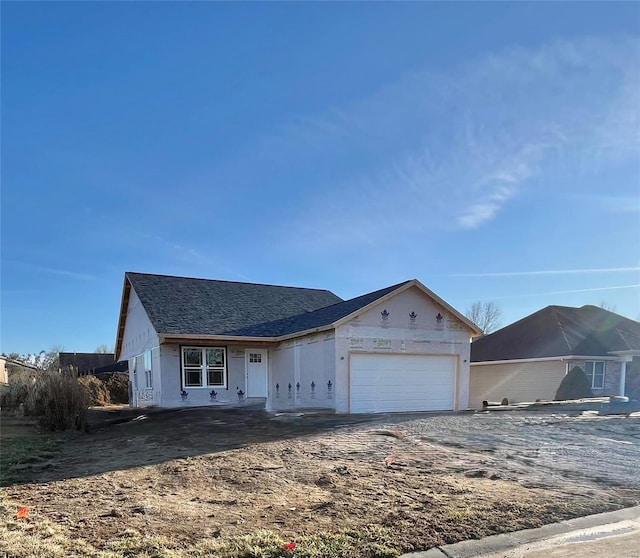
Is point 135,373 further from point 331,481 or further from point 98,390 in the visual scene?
point 331,481

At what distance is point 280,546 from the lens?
143 inches

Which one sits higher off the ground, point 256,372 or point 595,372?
point 256,372

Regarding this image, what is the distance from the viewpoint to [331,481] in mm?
5762

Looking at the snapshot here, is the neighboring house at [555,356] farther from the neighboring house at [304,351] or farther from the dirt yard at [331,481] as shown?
the dirt yard at [331,481]

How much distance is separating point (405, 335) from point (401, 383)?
1754 mm

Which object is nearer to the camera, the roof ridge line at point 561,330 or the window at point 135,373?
the window at point 135,373

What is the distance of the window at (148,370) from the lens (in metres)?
19.9

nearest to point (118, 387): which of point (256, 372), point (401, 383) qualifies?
point (256, 372)

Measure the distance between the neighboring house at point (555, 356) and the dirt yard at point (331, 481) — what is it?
13.7 m

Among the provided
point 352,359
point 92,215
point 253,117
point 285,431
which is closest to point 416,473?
point 285,431

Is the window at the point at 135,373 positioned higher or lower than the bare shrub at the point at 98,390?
higher

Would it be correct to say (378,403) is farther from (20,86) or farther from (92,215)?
(20,86)

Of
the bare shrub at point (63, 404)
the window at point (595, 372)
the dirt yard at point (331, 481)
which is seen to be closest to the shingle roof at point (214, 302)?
the bare shrub at point (63, 404)

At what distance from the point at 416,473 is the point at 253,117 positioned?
10.5 m
